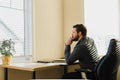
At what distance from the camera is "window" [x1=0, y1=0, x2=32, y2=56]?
3.30 m

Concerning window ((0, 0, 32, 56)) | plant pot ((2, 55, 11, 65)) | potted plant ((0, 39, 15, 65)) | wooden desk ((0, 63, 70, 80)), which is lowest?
wooden desk ((0, 63, 70, 80))

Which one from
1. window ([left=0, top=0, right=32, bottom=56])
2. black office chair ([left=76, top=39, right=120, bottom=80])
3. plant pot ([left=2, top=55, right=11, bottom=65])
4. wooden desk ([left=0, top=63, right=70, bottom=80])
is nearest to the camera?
black office chair ([left=76, top=39, right=120, bottom=80])

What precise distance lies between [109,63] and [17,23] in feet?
5.43

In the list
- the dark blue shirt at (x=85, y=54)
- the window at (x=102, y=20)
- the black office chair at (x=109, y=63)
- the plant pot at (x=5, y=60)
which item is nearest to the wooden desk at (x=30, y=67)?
the plant pot at (x=5, y=60)

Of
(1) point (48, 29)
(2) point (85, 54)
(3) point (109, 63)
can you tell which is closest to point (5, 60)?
(1) point (48, 29)

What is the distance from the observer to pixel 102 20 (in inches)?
148

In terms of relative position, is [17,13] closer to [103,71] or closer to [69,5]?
[69,5]

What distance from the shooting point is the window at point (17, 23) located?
3.30 meters

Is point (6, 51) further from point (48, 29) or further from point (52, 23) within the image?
point (52, 23)

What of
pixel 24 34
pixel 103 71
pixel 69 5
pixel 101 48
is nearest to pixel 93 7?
pixel 69 5

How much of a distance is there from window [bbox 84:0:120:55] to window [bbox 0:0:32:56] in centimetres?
106

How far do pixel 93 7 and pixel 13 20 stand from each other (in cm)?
144

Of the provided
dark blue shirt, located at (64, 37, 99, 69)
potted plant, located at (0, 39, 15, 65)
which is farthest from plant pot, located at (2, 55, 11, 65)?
dark blue shirt, located at (64, 37, 99, 69)

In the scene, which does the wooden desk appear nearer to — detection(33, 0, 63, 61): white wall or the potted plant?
the potted plant
